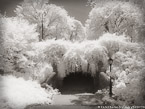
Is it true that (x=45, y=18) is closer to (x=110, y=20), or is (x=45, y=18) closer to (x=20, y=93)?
(x=110, y=20)

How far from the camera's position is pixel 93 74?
8586 millimetres

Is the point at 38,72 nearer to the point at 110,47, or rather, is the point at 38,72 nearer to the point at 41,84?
the point at 41,84

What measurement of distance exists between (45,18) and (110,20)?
2.85 meters

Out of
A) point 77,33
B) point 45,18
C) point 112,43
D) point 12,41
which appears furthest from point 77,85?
point 45,18

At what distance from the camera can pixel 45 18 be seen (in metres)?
10.8

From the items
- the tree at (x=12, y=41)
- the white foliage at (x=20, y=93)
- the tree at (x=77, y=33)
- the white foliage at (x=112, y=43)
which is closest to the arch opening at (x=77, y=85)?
the white foliage at (x=20, y=93)

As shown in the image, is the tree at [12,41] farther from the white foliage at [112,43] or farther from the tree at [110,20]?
the tree at [110,20]

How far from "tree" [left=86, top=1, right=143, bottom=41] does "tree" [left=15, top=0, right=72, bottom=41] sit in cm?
115

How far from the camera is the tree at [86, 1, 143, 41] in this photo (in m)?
10.3

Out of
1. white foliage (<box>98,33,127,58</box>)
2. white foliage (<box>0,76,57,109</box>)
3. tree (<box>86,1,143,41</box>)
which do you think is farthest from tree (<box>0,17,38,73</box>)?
tree (<box>86,1,143,41</box>)

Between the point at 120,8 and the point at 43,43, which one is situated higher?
the point at 120,8

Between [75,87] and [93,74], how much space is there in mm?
840

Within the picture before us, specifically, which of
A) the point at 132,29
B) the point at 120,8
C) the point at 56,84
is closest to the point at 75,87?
the point at 56,84

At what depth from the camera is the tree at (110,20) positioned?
10.3 meters
